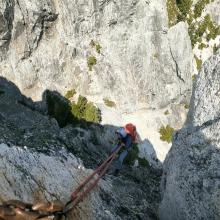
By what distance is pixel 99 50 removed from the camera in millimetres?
41250

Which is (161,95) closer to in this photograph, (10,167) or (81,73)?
(81,73)

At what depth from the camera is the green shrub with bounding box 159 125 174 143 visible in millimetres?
39844

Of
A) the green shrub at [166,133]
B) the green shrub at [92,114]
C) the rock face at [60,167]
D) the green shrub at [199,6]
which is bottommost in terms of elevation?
the rock face at [60,167]

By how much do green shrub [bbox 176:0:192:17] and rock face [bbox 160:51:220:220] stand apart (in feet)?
90.3

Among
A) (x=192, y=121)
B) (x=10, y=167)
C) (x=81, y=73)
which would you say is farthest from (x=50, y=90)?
(x=192, y=121)

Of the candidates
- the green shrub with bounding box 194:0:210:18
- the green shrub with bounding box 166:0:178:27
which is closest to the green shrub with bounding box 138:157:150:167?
the green shrub with bounding box 166:0:178:27

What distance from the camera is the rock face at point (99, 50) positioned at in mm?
38219

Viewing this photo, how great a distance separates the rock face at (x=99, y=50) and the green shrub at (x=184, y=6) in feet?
13.7

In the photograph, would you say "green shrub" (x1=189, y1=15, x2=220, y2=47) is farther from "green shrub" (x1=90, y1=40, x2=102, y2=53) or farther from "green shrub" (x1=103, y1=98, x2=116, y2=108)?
"green shrub" (x1=103, y1=98, x2=116, y2=108)

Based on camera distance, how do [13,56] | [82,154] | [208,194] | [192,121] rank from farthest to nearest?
[13,56]
[82,154]
[192,121]
[208,194]

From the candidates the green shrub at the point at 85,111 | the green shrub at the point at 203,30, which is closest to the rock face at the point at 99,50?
the green shrub at the point at 85,111

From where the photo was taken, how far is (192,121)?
2031 centimetres

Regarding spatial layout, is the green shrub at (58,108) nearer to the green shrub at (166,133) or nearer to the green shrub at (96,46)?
the green shrub at (96,46)

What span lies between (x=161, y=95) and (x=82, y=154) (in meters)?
15.6
